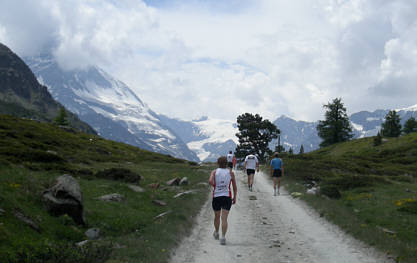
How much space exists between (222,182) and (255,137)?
76450mm

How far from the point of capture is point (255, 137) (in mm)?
88438

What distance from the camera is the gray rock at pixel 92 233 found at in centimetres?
1203

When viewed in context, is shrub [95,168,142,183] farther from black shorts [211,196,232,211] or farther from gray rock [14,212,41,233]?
gray rock [14,212,41,233]

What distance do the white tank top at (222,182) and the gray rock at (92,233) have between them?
453 centimetres

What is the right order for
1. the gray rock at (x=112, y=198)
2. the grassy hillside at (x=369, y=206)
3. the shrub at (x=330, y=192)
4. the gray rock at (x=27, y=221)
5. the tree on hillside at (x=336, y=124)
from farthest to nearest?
the tree on hillside at (x=336, y=124)
the shrub at (x=330, y=192)
the gray rock at (x=112, y=198)
the grassy hillside at (x=369, y=206)
the gray rock at (x=27, y=221)

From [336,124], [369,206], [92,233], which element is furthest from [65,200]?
[336,124]

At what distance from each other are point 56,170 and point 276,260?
63.8 feet

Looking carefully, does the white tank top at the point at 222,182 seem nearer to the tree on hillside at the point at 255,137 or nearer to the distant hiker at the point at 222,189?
the distant hiker at the point at 222,189

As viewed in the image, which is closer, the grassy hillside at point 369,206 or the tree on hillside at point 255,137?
the grassy hillside at point 369,206

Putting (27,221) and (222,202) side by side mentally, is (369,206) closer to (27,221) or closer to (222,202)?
(222,202)

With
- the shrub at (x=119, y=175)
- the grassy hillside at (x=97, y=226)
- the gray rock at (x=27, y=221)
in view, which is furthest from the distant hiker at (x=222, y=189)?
the shrub at (x=119, y=175)

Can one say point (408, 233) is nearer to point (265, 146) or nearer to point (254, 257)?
point (254, 257)

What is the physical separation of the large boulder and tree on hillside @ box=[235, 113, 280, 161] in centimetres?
7616

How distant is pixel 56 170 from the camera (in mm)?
24812
